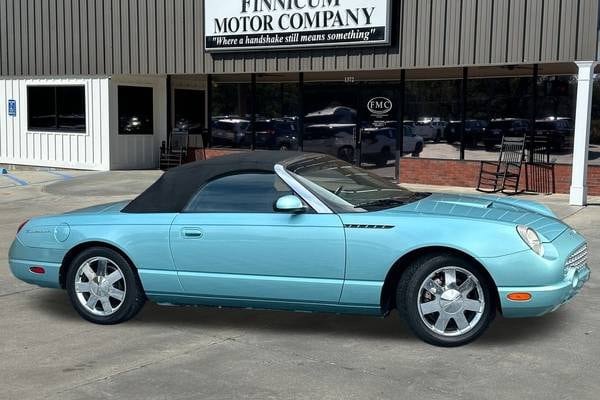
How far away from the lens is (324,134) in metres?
17.1

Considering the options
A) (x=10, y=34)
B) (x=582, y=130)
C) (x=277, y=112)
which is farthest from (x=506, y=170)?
(x=10, y=34)

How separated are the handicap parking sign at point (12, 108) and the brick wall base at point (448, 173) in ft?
38.4

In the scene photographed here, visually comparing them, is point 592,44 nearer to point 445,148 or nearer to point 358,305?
point 445,148

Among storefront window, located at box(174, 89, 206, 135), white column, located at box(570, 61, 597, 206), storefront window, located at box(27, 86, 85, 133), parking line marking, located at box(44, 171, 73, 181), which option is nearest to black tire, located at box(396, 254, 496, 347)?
white column, located at box(570, 61, 597, 206)

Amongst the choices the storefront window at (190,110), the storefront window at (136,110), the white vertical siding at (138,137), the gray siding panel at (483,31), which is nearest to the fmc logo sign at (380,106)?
the gray siding panel at (483,31)

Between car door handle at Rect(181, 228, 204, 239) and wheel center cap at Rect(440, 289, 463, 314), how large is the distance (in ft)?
6.15

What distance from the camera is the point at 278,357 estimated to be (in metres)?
4.83

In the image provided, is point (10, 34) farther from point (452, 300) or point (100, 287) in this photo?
point (452, 300)

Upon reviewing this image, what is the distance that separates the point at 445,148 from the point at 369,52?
108 inches

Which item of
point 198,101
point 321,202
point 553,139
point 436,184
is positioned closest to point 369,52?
point 436,184

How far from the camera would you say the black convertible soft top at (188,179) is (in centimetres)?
553

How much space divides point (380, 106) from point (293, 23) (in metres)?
2.78

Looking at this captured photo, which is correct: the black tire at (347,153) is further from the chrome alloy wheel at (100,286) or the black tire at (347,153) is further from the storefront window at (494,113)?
the chrome alloy wheel at (100,286)

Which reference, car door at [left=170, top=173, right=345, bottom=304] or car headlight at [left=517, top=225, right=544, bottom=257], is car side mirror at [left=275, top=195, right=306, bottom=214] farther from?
car headlight at [left=517, top=225, right=544, bottom=257]
